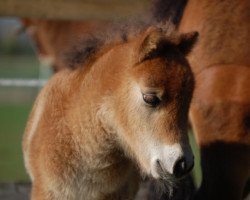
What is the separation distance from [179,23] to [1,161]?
577 centimetres

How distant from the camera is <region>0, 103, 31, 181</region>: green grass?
347 inches

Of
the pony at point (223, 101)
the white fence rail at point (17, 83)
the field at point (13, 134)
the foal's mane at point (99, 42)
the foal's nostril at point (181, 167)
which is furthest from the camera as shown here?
the white fence rail at point (17, 83)

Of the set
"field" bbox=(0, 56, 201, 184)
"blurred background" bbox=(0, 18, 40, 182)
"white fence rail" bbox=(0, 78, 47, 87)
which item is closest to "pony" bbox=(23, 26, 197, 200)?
"field" bbox=(0, 56, 201, 184)

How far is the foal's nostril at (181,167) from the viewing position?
134 inches

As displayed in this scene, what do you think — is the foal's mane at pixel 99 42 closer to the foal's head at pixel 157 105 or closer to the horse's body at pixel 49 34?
the foal's head at pixel 157 105

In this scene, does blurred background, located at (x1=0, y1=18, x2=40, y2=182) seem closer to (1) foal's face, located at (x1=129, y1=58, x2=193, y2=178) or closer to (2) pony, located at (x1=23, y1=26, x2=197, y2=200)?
(2) pony, located at (x1=23, y1=26, x2=197, y2=200)

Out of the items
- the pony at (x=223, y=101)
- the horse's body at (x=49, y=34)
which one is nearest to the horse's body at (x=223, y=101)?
the pony at (x=223, y=101)

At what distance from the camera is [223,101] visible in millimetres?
4125

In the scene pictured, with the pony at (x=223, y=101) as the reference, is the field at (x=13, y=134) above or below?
below

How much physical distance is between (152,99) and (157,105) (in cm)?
4

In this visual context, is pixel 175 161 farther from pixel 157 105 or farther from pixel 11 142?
pixel 11 142

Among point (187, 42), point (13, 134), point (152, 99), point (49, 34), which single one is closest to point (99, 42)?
point (187, 42)

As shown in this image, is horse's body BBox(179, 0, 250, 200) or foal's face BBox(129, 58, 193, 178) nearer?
foal's face BBox(129, 58, 193, 178)

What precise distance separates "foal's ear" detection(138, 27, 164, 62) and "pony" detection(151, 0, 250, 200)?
2.27ft
